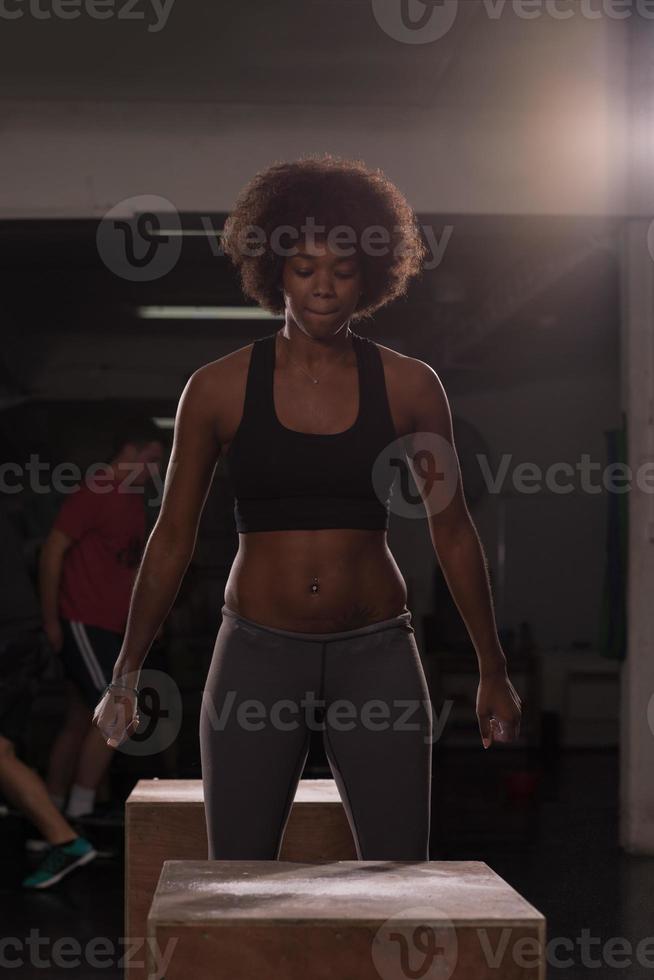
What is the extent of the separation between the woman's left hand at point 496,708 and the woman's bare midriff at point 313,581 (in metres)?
0.24

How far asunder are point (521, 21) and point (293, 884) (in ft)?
11.1

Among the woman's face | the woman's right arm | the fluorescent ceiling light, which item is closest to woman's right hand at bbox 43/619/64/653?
the woman's right arm

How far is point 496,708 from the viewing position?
218 centimetres

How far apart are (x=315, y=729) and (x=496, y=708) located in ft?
1.02

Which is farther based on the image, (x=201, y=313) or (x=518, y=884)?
(x=201, y=313)

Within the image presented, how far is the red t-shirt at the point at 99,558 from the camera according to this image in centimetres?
496

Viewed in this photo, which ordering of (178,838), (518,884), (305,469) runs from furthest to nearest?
1. (518,884)
2. (178,838)
3. (305,469)

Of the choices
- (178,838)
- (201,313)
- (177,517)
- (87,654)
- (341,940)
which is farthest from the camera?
(201,313)

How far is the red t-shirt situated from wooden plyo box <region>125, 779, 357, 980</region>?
2087mm

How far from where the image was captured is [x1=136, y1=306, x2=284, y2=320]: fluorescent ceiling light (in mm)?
8805

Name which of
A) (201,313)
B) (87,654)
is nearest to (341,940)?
(87,654)

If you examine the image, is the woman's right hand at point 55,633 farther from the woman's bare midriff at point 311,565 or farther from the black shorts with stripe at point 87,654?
the woman's bare midriff at point 311,565

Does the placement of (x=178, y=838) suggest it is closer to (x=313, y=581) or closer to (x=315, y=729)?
(x=315, y=729)

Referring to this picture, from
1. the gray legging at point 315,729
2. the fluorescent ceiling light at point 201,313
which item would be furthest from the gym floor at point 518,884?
the fluorescent ceiling light at point 201,313
